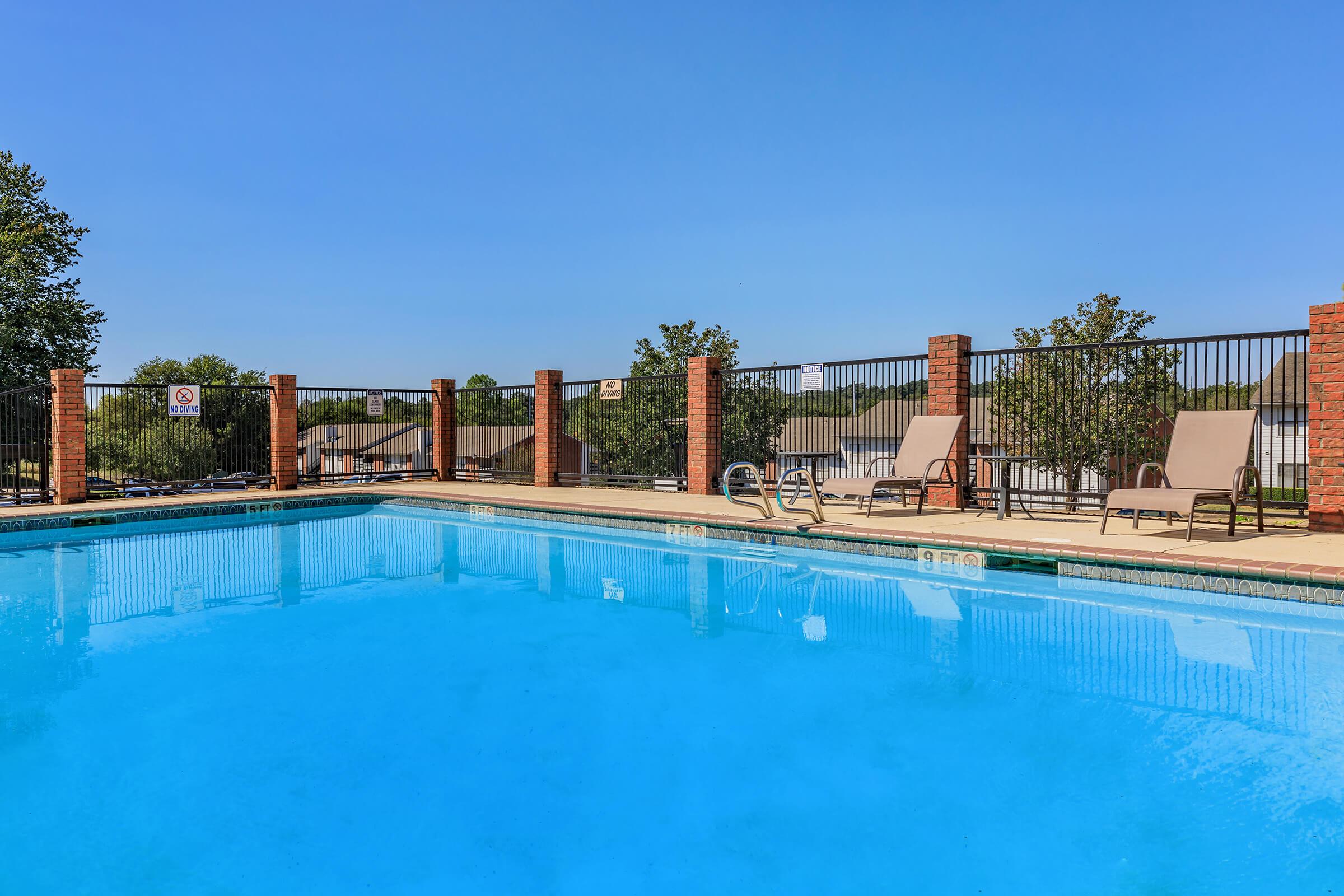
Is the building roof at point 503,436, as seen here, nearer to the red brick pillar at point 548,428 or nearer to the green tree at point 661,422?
the red brick pillar at point 548,428

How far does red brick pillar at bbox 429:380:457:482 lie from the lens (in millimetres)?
16281

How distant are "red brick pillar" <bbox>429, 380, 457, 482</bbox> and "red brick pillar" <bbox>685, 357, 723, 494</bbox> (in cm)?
629

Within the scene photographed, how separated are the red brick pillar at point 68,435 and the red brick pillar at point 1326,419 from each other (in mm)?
15306

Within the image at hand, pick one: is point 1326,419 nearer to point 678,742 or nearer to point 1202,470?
point 1202,470

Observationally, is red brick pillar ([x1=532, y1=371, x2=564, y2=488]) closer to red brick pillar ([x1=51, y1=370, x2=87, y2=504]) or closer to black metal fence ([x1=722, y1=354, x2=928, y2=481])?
black metal fence ([x1=722, y1=354, x2=928, y2=481])

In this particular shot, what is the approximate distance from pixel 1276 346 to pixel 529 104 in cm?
1346

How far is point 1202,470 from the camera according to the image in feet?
23.3

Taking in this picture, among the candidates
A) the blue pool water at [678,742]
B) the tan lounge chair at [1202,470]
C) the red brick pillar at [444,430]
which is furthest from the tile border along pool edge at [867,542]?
the red brick pillar at [444,430]

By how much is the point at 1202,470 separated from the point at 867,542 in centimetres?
313

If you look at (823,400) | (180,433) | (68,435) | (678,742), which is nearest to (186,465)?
(68,435)

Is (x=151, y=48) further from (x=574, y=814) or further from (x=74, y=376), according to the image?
(x=574, y=814)

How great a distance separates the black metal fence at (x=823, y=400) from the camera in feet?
33.5

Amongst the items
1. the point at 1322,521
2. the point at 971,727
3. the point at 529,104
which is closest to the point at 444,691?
the point at 971,727

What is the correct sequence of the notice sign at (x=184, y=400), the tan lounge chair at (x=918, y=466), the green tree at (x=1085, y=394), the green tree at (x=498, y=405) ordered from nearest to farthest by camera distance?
the tan lounge chair at (x=918, y=466), the green tree at (x=1085, y=394), the notice sign at (x=184, y=400), the green tree at (x=498, y=405)
